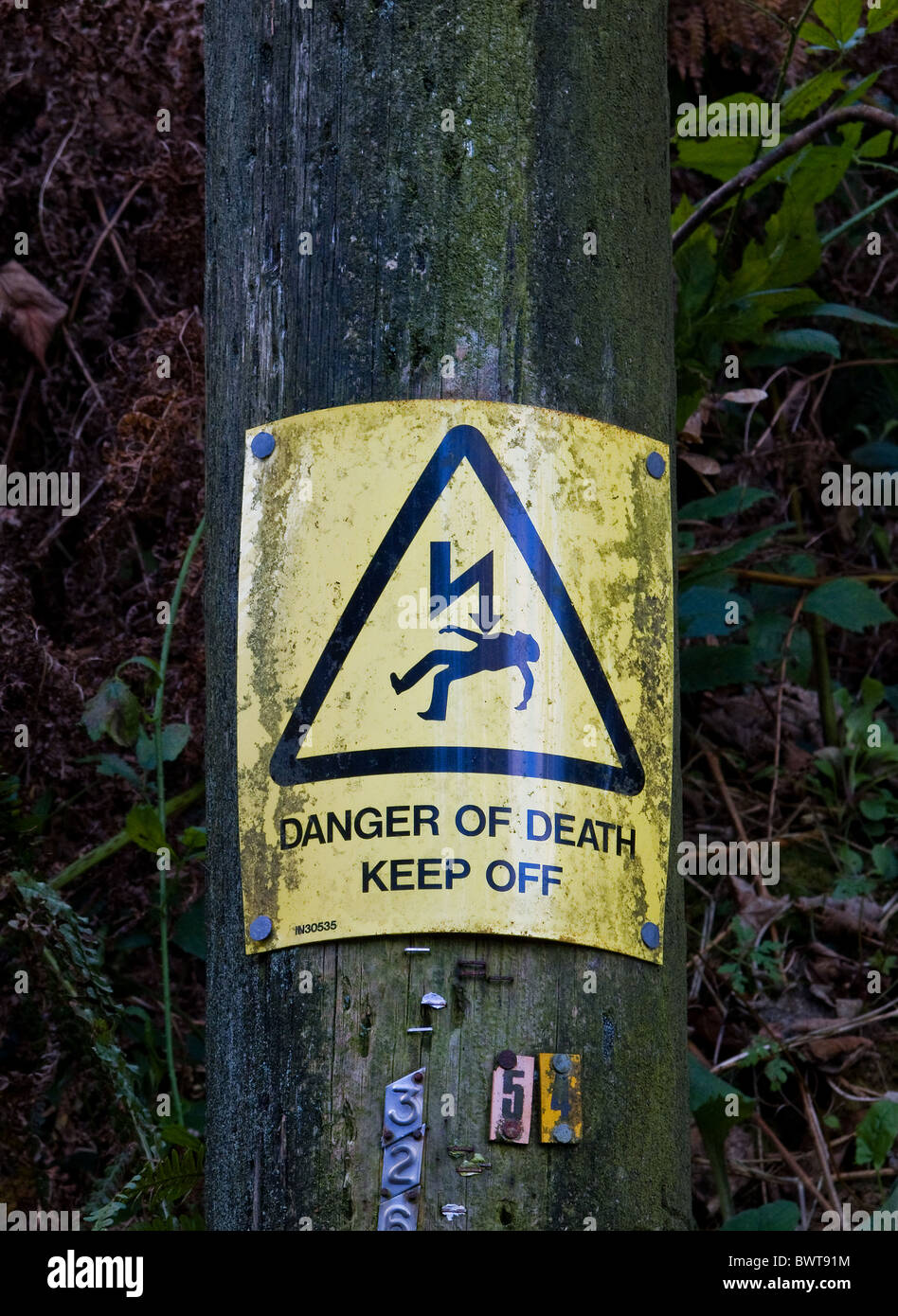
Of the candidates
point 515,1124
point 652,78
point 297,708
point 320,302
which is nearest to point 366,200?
point 320,302

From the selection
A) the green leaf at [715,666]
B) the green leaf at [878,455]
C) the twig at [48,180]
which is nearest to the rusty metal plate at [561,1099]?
the green leaf at [715,666]

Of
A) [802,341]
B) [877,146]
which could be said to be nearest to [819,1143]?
[802,341]

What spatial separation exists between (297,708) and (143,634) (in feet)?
5.78

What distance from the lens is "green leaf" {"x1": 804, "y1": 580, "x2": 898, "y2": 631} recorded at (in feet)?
11.1

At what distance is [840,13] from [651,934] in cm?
225

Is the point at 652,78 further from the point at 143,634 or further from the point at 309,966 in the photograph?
the point at 143,634

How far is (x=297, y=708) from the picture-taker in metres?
1.71

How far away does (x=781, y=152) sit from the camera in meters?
3.00

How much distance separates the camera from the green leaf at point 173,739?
2891 millimetres

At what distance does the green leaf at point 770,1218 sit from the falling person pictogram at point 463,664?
1.24 metres

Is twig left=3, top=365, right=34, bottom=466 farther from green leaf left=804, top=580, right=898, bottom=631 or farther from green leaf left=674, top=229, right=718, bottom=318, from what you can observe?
green leaf left=804, top=580, right=898, bottom=631

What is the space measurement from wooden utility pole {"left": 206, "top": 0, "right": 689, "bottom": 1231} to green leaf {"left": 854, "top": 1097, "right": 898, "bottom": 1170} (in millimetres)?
1130

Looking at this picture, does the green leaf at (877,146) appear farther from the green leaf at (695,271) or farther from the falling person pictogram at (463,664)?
the falling person pictogram at (463,664)

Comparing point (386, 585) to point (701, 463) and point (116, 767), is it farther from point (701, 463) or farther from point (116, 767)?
point (701, 463)
